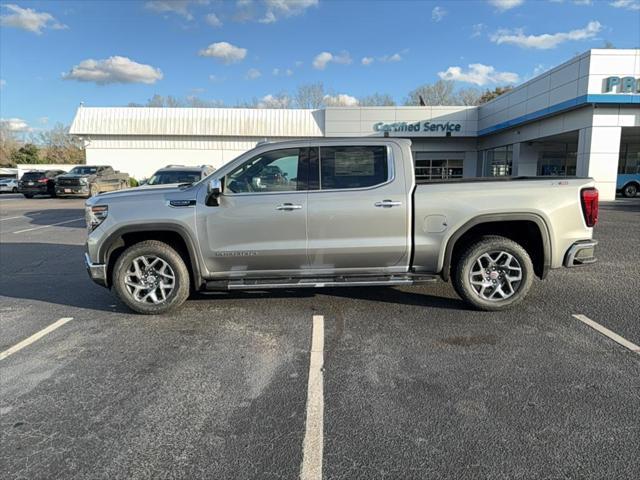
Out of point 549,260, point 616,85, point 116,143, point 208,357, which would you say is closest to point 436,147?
point 616,85

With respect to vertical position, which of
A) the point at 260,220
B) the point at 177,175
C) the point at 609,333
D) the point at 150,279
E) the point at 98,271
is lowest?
the point at 609,333

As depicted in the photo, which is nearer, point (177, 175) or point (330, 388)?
point (330, 388)

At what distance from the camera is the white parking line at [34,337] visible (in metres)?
4.12

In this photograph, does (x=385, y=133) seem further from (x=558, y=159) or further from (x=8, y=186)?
(x=8, y=186)

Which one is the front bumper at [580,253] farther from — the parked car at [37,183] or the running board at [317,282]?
the parked car at [37,183]

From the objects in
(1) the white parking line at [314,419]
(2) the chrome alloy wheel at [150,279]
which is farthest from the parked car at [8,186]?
(1) the white parking line at [314,419]

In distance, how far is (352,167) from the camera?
4.88 meters

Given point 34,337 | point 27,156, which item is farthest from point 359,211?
point 27,156

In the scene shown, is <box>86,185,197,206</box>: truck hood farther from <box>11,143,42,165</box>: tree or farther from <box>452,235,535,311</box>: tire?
<box>11,143,42,165</box>: tree

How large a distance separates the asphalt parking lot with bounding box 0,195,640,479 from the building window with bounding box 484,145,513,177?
84.6ft

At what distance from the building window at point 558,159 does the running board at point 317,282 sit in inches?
1079

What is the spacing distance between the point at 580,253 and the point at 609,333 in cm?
98

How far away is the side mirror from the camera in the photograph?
15.2ft

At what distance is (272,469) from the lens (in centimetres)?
244
